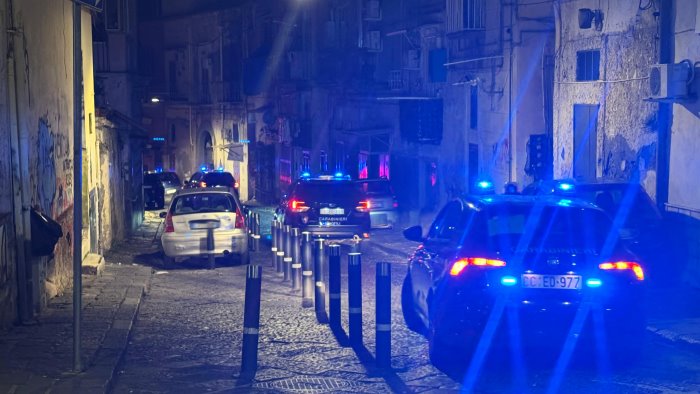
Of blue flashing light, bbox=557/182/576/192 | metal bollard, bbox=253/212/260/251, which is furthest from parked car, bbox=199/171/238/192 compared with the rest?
blue flashing light, bbox=557/182/576/192

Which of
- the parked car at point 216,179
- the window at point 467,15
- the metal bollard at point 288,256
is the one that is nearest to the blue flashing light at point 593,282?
the metal bollard at point 288,256

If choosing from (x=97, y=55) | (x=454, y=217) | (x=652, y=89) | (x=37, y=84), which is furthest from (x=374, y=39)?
(x=454, y=217)

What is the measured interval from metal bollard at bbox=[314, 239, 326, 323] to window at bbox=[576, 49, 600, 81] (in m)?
8.82

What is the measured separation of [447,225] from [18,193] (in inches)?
197

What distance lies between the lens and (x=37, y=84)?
13531 millimetres

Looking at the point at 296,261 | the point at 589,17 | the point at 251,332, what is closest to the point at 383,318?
the point at 251,332

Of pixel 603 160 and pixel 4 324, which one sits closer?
pixel 4 324

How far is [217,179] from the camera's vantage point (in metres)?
36.2

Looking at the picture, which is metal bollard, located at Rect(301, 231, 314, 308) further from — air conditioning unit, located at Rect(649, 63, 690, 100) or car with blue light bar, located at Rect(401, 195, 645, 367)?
air conditioning unit, located at Rect(649, 63, 690, 100)

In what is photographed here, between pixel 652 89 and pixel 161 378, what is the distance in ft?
33.3

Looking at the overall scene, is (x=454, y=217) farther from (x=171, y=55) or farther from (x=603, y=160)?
(x=171, y=55)

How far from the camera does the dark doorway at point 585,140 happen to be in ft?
68.3

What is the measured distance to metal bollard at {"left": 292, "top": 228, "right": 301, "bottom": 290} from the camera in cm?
1628

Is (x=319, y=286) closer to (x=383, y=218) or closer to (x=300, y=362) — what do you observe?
(x=300, y=362)
